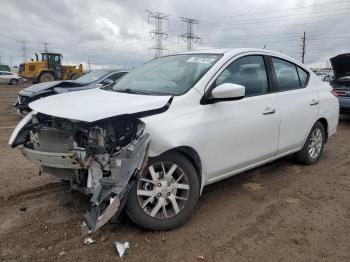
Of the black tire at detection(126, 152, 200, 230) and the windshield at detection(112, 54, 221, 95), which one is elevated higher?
the windshield at detection(112, 54, 221, 95)

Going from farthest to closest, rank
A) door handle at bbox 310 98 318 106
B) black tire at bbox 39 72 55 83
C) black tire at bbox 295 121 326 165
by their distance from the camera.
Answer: black tire at bbox 39 72 55 83
black tire at bbox 295 121 326 165
door handle at bbox 310 98 318 106

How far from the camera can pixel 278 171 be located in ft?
17.9

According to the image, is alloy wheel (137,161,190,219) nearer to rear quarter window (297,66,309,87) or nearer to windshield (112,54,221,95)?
windshield (112,54,221,95)

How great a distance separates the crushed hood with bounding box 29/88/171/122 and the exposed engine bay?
0.08m

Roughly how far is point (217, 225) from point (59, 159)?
64.6 inches

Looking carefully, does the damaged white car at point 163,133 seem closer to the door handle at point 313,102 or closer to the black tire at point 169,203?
the black tire at point 169,203

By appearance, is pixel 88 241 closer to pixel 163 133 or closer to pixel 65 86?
pixel 163 133

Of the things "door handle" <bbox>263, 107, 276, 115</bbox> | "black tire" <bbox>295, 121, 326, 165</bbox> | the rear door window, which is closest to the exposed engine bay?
the rear door window

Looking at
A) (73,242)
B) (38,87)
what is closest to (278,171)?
(73,242)

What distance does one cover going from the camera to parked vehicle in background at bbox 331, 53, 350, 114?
1013cm

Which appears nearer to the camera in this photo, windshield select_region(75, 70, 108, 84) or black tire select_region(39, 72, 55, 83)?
windshield select_region(75, 70, 108, 84)

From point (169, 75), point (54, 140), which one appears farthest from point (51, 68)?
point (54, 140)

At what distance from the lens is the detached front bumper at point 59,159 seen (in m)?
3.22

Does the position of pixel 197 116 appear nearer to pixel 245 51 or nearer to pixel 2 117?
pixel 245 51
